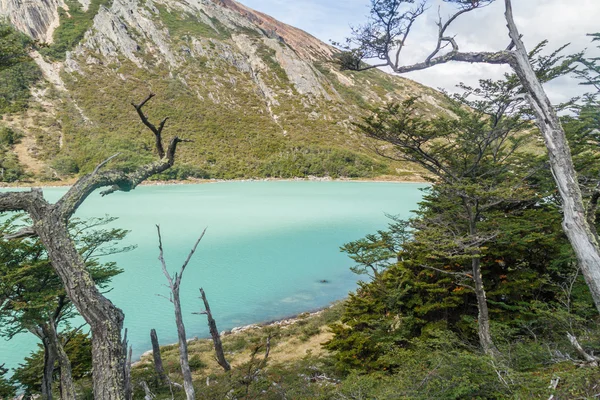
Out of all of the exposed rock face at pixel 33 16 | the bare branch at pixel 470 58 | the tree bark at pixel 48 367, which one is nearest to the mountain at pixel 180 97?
the exposed rock face at pixel 33 16

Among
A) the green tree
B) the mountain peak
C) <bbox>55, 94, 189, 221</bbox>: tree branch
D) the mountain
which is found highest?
the mountain peak

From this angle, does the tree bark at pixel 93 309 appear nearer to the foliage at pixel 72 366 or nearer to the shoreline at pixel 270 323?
the foliage at pixel 72 366

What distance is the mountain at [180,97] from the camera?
5472 centimetres

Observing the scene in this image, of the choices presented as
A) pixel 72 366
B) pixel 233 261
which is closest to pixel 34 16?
pixel 233 261

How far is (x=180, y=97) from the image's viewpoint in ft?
228

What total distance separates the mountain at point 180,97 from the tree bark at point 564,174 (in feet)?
130

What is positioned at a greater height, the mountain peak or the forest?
the mountain peak

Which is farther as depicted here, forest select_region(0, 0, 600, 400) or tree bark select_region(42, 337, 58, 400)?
tree bark select_region(42, 337, 58, 400)

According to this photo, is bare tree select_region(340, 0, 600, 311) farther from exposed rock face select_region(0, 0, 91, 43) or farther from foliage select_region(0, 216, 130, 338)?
exposed rock face select_region(0, 0, 91, 43)

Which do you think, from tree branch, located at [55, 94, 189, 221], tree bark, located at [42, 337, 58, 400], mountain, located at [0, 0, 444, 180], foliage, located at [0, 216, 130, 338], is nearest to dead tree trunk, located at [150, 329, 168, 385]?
foliage, located at [0, 216, 130, 338]

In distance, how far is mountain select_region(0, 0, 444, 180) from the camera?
180 ft

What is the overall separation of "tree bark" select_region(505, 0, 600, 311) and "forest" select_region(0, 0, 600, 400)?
0.01 meters

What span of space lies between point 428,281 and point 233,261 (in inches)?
463

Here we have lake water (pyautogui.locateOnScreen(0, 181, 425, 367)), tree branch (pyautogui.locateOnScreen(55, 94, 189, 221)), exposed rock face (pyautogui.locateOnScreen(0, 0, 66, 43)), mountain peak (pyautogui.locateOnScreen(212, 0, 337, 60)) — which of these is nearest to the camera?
tree branch (pyautogui.locateOnScreen(55, 94, 189, 221))
